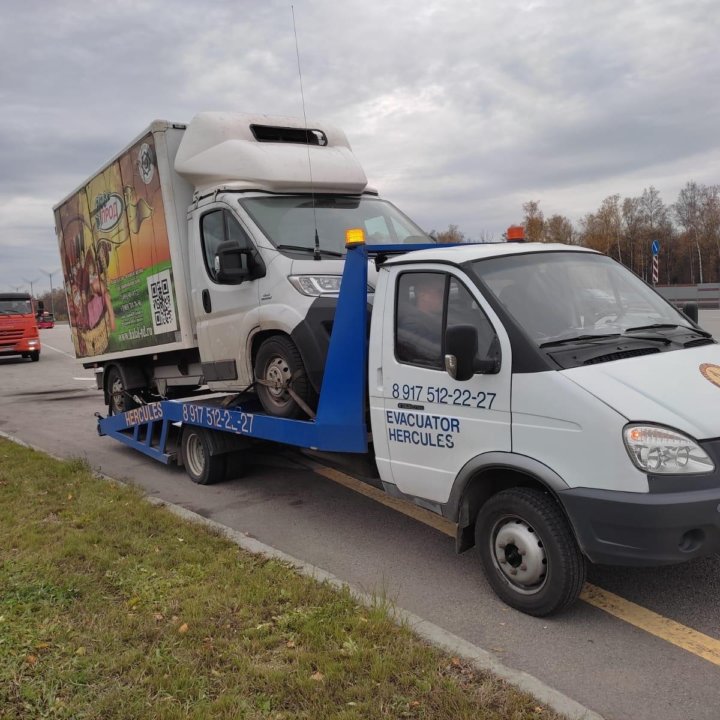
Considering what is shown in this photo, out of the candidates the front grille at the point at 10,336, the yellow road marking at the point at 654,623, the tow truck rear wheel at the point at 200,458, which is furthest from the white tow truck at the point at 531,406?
the front grille at the point at 10,336

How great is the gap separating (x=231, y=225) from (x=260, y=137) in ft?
3.92

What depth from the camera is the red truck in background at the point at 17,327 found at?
25.4 meters

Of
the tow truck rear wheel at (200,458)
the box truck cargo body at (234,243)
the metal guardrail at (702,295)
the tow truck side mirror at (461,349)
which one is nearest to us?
the tow truck side mirror at (461,349)

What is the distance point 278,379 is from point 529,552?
108 inches

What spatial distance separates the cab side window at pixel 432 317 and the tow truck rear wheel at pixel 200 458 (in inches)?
127

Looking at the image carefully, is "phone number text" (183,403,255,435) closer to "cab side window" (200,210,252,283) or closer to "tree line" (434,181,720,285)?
"cab side window" (200,210,252,283)

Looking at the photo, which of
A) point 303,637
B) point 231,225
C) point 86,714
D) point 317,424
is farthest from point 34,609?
point 231,225

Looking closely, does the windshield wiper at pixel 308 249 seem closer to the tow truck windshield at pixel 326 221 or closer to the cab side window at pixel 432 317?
the tow truck windshield at pixel 326 221

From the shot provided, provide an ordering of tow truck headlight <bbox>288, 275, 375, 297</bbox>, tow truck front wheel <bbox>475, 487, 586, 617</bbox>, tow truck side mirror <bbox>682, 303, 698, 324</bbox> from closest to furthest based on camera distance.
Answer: tow truck front wheel <bbox>475, 487, 586, 617</bbox>
tow truck side mirror <bbox>682, 303, 698, 324</bbox>
tow truck headlight <bbox>288, 275, 375, 297</bbox>

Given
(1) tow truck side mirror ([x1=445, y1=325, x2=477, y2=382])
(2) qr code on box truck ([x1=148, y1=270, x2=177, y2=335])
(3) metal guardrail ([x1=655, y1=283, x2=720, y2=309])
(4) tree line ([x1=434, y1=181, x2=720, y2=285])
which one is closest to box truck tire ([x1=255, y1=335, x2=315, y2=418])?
(2) qr code on box truck ([x1=148, y1=270, x2=177, y2=335])

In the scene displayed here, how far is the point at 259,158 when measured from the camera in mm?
6336

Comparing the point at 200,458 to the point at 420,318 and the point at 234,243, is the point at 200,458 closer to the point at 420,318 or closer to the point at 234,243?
the point at 234,243

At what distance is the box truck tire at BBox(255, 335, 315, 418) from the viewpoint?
549 centimetres

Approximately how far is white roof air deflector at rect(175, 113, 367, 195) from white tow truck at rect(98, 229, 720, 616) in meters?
1.94
